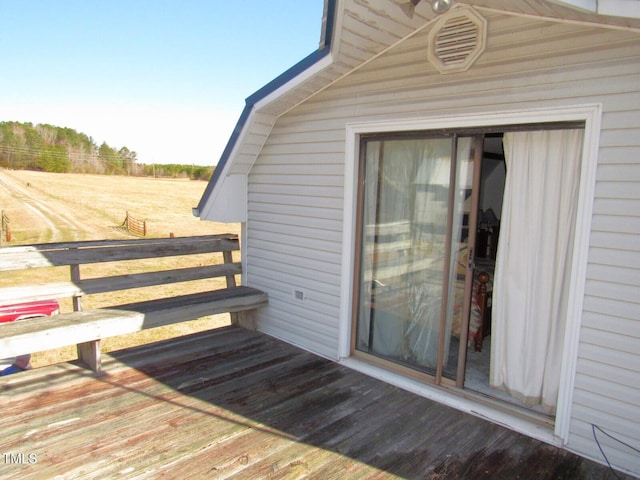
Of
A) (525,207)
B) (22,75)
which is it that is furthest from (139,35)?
(22,75)

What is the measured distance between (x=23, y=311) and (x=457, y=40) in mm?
4982

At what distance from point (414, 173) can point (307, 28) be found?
735 centimetres

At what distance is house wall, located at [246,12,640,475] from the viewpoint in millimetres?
2238

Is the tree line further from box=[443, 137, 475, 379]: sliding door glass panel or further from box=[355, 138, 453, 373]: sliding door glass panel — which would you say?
box=[443, 137, 475, 379]: sliding door glass panel

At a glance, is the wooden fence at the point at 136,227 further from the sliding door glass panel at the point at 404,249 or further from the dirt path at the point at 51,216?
the sliding door glass panel at the point at 404,249

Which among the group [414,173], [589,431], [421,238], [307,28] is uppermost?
[307,28]

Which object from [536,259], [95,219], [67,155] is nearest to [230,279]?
[536,259]

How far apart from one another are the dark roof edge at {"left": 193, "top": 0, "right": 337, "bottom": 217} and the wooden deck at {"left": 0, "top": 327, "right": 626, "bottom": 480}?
1826 mm

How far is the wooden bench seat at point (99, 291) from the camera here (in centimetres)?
297

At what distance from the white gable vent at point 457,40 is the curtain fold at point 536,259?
0.58 metres

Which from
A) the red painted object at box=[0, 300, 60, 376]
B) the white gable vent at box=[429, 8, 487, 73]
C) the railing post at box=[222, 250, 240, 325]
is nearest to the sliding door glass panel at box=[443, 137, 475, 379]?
the white gable vent at box=[429, 8, 487, 73]

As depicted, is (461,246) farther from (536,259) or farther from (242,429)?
(242,429)

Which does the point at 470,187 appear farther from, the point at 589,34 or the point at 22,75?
the point at 22,75

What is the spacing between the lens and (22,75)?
32.1 meters
